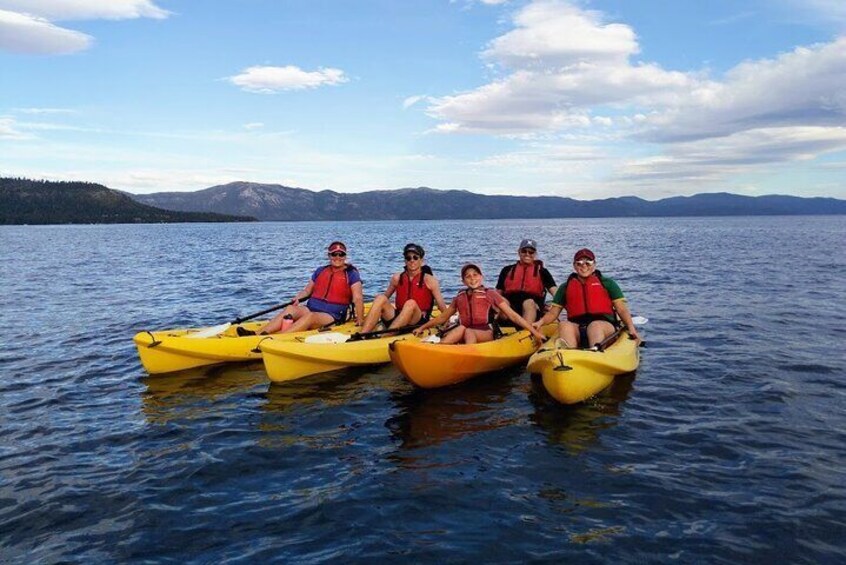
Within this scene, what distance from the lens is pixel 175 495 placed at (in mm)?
6168

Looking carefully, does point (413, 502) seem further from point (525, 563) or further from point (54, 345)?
point (54, 345)

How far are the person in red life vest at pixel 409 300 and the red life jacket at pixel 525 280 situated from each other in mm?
1572

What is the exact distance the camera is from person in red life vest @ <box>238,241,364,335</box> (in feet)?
37.4

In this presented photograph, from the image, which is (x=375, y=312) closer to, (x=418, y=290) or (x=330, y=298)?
(x=418, y=290)

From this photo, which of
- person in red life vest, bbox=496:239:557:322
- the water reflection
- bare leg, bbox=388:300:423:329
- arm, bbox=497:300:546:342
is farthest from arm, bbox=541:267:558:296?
the water reflection

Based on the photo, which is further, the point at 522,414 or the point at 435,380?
the point at 435,380

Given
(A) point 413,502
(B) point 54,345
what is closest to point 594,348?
(A) point 413,502

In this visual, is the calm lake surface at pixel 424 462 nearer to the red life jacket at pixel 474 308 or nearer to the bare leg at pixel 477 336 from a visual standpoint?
the bare leg at pixel 477 336

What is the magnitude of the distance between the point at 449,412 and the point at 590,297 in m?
3.28

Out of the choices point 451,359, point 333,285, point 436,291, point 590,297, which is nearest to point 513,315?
point 590,297

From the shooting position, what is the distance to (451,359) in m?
9.36

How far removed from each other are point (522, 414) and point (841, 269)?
28.8m

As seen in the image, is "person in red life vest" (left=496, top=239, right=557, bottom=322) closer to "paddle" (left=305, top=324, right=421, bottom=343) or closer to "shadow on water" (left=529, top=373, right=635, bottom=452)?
"shadow on water" (left=529, top=373, right=635, bottom=452)

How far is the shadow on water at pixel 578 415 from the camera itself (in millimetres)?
7672
